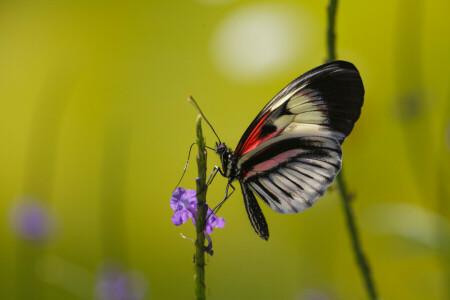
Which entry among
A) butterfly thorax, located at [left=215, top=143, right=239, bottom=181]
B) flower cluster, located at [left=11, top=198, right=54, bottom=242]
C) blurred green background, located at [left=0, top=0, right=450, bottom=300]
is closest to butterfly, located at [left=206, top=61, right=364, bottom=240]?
butterfly thorax, located at [left=215, top=143, right=239, bottom=181]

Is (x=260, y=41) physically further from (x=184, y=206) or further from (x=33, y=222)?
(x=184, y=206)

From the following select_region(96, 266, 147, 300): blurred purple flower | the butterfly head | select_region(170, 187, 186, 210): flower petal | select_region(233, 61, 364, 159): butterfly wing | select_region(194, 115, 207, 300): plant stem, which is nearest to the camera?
select_region(194, 115, 207, 300): plant stem

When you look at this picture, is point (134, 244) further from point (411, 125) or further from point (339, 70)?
point (339, 70)

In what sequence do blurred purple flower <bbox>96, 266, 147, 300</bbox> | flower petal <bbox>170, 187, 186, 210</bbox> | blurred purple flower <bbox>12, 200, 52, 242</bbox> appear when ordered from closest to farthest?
flower petal <bbox>170, 187, 186, 210</bbox> < blurred purple flower <bbox>96, 266, 147, 300</bbox> < blurred purple flower <bbox>12, 200, 52, 242</bbox>

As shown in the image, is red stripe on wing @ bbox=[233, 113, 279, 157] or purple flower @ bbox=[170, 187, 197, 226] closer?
purple flower @ bbox=[170, 187, 197, 226]

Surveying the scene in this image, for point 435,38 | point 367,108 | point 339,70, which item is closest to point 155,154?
point 367,108

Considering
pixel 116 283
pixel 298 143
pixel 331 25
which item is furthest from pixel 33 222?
pixel 331 25

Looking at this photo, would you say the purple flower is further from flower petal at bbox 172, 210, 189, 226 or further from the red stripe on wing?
the red stripe on wing

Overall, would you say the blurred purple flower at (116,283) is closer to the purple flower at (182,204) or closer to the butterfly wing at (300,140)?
the butterfly wing at (300,140)
